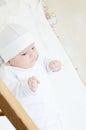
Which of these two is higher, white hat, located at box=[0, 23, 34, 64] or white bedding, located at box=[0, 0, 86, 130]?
white hat, located at box=[0, 23, 34, 64]

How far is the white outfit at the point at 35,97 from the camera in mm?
1005

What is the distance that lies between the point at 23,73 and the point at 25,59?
0.05 m

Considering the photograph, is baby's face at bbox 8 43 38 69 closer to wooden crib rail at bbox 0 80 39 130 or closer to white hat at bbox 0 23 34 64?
white hat at bbox 0 23 34 64

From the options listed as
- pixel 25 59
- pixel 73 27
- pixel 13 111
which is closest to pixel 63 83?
pixel 25 59

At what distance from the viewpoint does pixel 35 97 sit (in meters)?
1.02

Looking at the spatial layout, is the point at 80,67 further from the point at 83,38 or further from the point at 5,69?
the point at 5,69

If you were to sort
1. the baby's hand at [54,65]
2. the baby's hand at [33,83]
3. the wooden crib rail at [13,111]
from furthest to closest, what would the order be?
the baby's hand at [54,65]
the baby's hand at [33,83]
the wooden crib rail at [13,111]

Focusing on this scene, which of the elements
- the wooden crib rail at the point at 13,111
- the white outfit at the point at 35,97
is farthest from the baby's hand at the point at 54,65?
the wooden crib rail at the point at 13,111

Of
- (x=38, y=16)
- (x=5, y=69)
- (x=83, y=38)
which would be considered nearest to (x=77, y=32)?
(x=83, y=38)

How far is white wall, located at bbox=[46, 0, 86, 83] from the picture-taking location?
151 cm

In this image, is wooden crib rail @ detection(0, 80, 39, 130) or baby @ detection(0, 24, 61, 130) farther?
baby @ detection(0, 24, 61, 130)

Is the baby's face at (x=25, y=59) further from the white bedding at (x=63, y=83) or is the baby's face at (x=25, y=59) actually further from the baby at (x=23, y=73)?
the white bedding at (x=63, y=83)

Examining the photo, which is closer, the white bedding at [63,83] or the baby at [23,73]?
the baby at [23,73]

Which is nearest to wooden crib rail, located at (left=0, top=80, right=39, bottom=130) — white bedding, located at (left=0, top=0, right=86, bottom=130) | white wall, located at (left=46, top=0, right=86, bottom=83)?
white bedding, located at (left=0, top=0, right=86, bottom=130)
